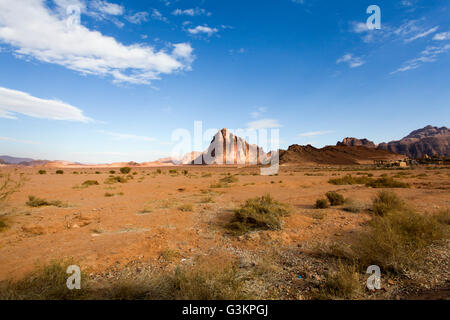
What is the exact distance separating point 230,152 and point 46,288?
348ft

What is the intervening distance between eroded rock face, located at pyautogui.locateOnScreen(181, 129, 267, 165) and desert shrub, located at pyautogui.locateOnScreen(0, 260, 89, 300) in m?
100

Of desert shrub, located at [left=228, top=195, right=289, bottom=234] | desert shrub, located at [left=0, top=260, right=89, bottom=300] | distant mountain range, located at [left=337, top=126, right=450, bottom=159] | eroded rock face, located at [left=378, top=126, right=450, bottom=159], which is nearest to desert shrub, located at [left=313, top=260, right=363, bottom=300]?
desert shrub, located at [left=228, top=195, right=289, bottom=234]

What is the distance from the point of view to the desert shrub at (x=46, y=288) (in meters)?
2.93

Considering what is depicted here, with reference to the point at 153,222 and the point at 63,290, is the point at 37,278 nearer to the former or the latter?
the point at 63,290

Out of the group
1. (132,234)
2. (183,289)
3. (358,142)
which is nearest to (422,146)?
(358,142)

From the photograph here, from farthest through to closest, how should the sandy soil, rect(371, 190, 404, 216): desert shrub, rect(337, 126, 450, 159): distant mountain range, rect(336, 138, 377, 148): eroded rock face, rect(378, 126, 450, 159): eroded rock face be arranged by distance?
rect(336, 138, 377, 148): eroded rock face, rect(337, 126, 450, 159): distant mountain range, rect(378, 126, 450, 159): eroded rock face, rect(371, 190, 404, 216): desert shrub, the sandy soil

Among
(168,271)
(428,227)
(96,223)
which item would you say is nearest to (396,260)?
(428,227)

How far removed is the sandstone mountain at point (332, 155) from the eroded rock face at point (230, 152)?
69.8ft

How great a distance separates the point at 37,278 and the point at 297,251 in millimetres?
4904

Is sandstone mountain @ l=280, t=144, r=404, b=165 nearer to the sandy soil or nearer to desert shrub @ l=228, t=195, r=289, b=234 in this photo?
the sandy soil

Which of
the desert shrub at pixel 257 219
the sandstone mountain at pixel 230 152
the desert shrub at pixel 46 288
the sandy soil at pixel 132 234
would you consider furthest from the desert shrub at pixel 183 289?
the sandstone mountain at pixel 230 152

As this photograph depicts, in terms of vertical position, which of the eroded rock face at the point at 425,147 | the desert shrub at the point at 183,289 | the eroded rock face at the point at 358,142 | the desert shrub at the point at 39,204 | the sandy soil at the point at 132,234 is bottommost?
the sandy soil at the point at 132,234

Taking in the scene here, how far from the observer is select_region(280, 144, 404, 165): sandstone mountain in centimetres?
8100

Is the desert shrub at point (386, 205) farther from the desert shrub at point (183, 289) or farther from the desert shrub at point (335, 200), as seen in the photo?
the desert shrub at point (183, 289)
